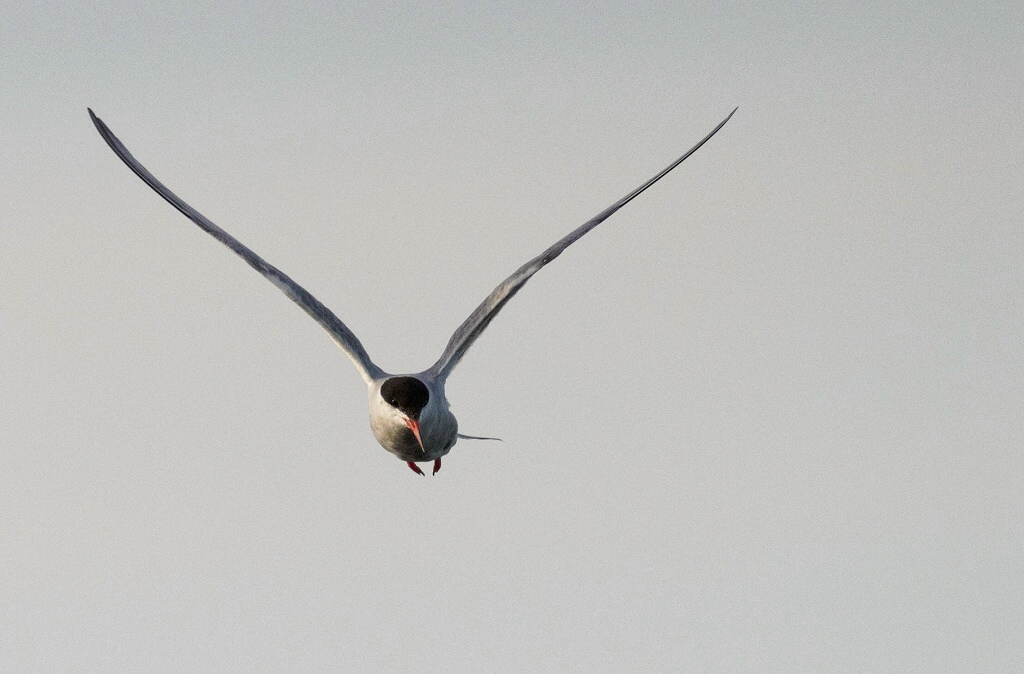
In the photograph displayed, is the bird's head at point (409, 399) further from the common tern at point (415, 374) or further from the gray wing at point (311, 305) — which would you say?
the gray wing at point (311, 305)

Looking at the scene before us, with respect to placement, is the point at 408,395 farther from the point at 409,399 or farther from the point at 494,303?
the point at 494,303

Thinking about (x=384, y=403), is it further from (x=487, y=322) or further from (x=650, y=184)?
(x=650, y=184)

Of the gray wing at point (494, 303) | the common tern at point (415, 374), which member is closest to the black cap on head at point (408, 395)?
the common tern at point (415, 374)

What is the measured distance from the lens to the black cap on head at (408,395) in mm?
16969

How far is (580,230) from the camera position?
18.9m

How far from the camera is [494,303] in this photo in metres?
18.3

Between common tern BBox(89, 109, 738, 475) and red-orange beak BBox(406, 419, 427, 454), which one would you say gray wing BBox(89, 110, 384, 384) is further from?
red-orange beak BBox(406, 419, 427, 454)

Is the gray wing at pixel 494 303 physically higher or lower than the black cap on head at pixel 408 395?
higher

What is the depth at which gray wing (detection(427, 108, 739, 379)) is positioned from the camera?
18344 mm

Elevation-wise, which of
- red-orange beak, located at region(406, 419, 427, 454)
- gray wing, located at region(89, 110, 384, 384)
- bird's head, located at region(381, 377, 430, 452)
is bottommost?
red-orange beak, located at region(406, 419, 427, 454)

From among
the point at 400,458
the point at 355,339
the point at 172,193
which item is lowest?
Result: the point at 400,458

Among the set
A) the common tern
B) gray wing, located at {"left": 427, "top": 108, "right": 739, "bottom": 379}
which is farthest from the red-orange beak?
gray wing, located at {"left": 427, "top": 108, "right": 739, "bottom": 379}

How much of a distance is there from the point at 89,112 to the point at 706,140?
21.4ft

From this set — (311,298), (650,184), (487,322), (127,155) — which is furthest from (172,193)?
(650,184)
